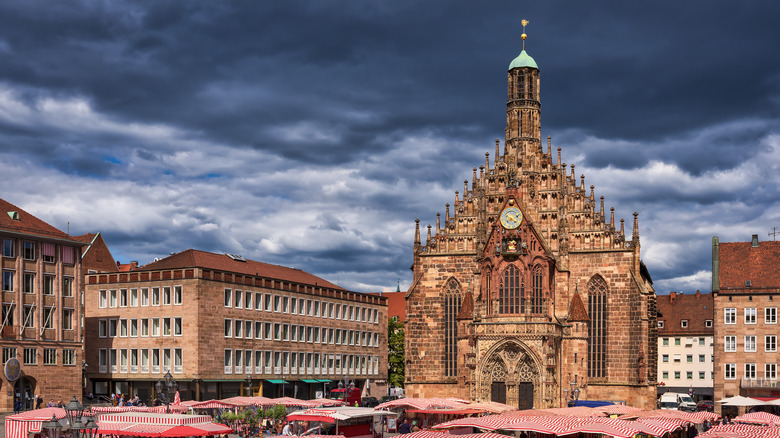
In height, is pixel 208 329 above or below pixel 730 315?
below

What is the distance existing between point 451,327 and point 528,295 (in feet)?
26.1

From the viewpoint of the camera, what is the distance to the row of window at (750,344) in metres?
85.0

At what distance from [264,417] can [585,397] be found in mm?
30464

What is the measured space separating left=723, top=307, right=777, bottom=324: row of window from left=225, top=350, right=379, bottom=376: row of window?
38.0 meters

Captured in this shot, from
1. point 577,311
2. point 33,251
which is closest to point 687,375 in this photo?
point 577,311

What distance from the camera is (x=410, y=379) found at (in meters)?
79.7

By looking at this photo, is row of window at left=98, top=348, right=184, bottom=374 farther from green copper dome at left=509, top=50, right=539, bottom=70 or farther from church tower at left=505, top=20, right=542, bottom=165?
green copper dome at left=509, top=50, right=539, bottom=70

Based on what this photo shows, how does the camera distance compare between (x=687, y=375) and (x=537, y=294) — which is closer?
(x=537, y=294)

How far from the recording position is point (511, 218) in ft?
251

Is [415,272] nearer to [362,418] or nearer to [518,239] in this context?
[518,239]

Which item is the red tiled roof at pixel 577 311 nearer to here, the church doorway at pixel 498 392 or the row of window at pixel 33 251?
the church doorway at pixel 498 392

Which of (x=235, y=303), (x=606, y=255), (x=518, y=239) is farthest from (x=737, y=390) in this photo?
(x=235, y=303)

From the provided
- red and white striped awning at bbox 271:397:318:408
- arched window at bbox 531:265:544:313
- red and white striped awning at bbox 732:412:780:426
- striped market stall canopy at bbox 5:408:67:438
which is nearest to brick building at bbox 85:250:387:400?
red and white striped awning at bbox 271:397:318:408

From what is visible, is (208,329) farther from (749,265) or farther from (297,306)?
(749,265)
